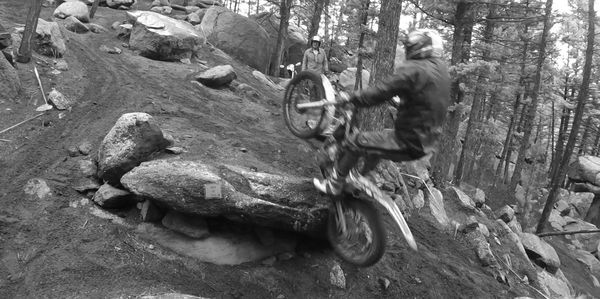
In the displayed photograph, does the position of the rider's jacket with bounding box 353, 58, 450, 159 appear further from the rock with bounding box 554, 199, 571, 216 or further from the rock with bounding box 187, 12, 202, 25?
the rock with bounding box 554, 199, 571, 216

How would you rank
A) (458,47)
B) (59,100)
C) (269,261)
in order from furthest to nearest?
→ 1. (458,47)
2. (59,100)
3. (269,261)

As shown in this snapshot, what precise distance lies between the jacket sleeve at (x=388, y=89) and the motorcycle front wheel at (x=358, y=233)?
3.87 feet

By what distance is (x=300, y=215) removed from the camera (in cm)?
521

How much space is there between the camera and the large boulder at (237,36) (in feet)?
59.4

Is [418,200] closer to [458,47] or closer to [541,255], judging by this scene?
[541,255]

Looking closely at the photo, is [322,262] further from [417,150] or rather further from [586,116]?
[586,116]

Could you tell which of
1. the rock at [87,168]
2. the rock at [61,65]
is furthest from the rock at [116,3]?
the rock at [87,168]

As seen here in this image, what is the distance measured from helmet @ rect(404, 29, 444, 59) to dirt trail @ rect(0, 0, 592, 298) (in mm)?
3105

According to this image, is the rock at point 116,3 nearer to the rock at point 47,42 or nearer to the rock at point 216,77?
the rock at point 47,42

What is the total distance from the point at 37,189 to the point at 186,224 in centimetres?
199

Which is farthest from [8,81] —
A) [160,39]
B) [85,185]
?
[160,39]

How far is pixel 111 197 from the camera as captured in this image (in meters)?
5.02

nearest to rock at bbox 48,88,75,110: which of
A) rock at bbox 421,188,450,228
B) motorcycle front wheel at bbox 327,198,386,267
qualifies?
motorcycle front wheel at bbox 327,198,386,267

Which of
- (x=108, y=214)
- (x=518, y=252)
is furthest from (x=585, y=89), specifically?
(x=108, y=214)
